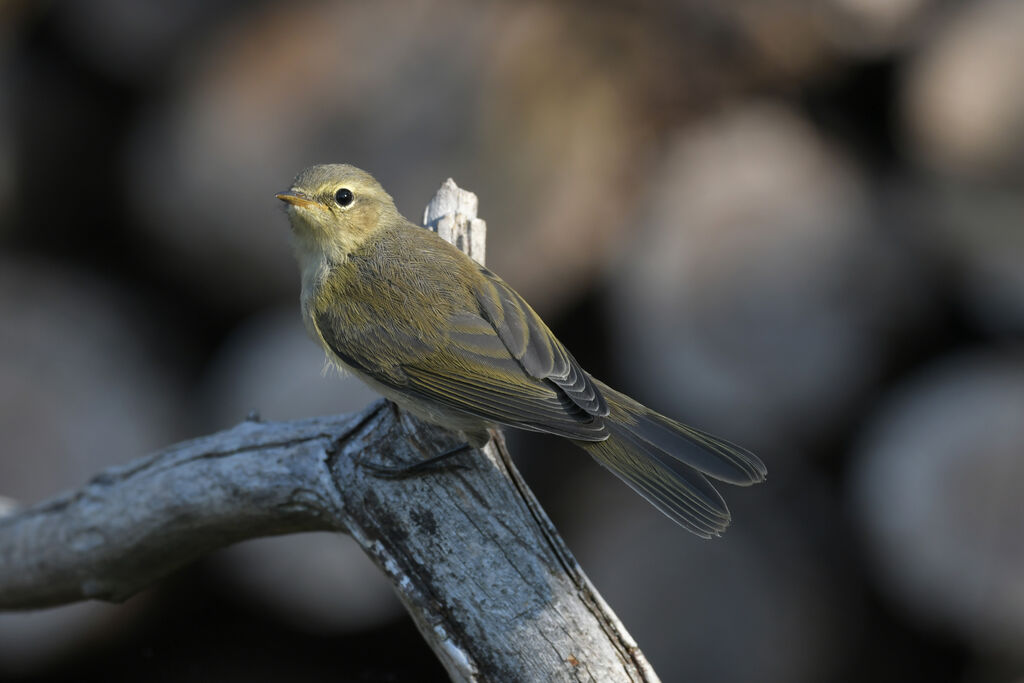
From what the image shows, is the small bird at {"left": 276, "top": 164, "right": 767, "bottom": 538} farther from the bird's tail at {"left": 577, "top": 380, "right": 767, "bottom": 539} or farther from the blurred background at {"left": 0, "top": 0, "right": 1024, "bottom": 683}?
the blurred background at {"left": 0, "top": 0, "right": 1024, "bottom": 683}

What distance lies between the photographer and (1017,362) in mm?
2781

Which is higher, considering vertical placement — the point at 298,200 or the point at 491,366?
the point at 298,200

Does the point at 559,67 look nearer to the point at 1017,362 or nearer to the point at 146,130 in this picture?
the point at 146,130

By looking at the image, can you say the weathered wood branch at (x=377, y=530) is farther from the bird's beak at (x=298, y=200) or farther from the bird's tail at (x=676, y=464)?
the bird's beak at (x=298, y=200)

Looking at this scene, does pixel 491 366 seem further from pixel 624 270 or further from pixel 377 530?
pixel 624 270

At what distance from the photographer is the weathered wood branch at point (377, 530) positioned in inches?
66.7

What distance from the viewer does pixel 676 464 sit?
6.42ft

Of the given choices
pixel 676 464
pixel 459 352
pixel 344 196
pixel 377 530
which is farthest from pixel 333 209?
pixel 676 464

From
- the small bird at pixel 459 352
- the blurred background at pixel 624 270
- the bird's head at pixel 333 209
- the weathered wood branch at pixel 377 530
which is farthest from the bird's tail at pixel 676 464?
the blurred background at pixel 624 270

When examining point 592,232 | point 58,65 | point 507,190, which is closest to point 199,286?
point 58,65

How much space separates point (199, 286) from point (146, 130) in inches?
20.2

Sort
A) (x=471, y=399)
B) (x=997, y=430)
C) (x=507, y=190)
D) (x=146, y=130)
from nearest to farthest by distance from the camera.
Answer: (x=471, y=399)
(x=997, y=430)
(x=507, y=190)
(x=146, y=130)

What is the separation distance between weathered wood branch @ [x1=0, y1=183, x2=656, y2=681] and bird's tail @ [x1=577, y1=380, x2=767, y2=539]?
0.21 meters

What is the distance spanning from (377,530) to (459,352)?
1.37 ft
